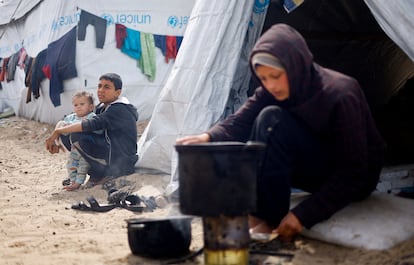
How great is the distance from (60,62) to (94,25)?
691mm

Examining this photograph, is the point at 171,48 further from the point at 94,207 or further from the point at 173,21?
the point at 94,207

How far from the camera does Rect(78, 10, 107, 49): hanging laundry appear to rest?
8.02 metres

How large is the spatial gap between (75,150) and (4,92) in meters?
7.43

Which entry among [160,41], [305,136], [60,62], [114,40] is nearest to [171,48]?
[160,41]

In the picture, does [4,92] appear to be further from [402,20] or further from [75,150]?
[402,20]

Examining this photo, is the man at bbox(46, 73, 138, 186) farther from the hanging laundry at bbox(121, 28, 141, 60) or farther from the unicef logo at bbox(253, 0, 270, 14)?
the hanging laundry at bbox(121, 28, 141, 60)

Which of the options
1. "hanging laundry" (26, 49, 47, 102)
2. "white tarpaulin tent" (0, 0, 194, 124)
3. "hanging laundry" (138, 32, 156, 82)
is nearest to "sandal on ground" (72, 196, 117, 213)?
"white tarpaulin tent" (0, 0, 194, 124)

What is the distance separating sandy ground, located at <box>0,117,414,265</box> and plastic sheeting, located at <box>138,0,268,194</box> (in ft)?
1.81

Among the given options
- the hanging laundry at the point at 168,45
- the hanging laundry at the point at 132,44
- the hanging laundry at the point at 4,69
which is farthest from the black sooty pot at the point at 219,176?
the hanging laundry at the point at 4,69

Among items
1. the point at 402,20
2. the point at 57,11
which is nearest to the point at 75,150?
the point at 402,20

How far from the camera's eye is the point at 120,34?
7926 mm

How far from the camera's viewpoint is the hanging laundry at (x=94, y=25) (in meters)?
8.02

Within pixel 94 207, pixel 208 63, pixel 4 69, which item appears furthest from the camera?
pixel 4 69

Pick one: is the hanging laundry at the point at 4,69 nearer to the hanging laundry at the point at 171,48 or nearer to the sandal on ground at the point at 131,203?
the hanging laundry at the point at 171,48
